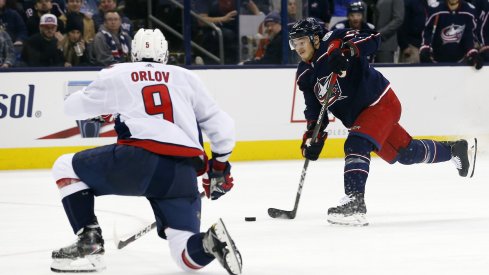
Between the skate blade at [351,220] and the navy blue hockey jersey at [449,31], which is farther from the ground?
the skate blade at [351,220]

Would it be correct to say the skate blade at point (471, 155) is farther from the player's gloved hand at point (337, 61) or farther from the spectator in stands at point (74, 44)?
the spectator in stands at point (74, 44)

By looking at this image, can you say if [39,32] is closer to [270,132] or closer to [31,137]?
[31,137]

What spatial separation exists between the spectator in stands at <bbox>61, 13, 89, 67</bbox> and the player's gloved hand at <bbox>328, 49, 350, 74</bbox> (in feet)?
11.8

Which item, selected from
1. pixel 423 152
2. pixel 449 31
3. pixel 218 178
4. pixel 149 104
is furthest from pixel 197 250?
pixel 449 31

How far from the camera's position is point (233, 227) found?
526 cm

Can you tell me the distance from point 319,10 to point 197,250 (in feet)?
17.9

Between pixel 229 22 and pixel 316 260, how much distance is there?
472 cm

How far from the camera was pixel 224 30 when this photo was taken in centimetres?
870

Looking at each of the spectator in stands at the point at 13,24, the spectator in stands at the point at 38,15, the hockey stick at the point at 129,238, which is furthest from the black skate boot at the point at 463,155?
the spectator in stands at the point at 13,24

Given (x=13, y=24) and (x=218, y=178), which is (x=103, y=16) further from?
(x=218, y=178)

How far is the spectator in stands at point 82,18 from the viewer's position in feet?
27.2

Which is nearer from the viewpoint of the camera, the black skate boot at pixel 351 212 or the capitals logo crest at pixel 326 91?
the black skate boot at pixel 351 212

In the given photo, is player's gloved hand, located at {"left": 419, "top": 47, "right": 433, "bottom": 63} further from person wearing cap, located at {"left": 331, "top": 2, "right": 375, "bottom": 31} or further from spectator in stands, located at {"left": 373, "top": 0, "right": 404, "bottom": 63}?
person wearing cap, located at {"left": 331, "top": 2, "right": 375, "bottom": 31}

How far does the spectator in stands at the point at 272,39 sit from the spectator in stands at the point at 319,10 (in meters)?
0.28
